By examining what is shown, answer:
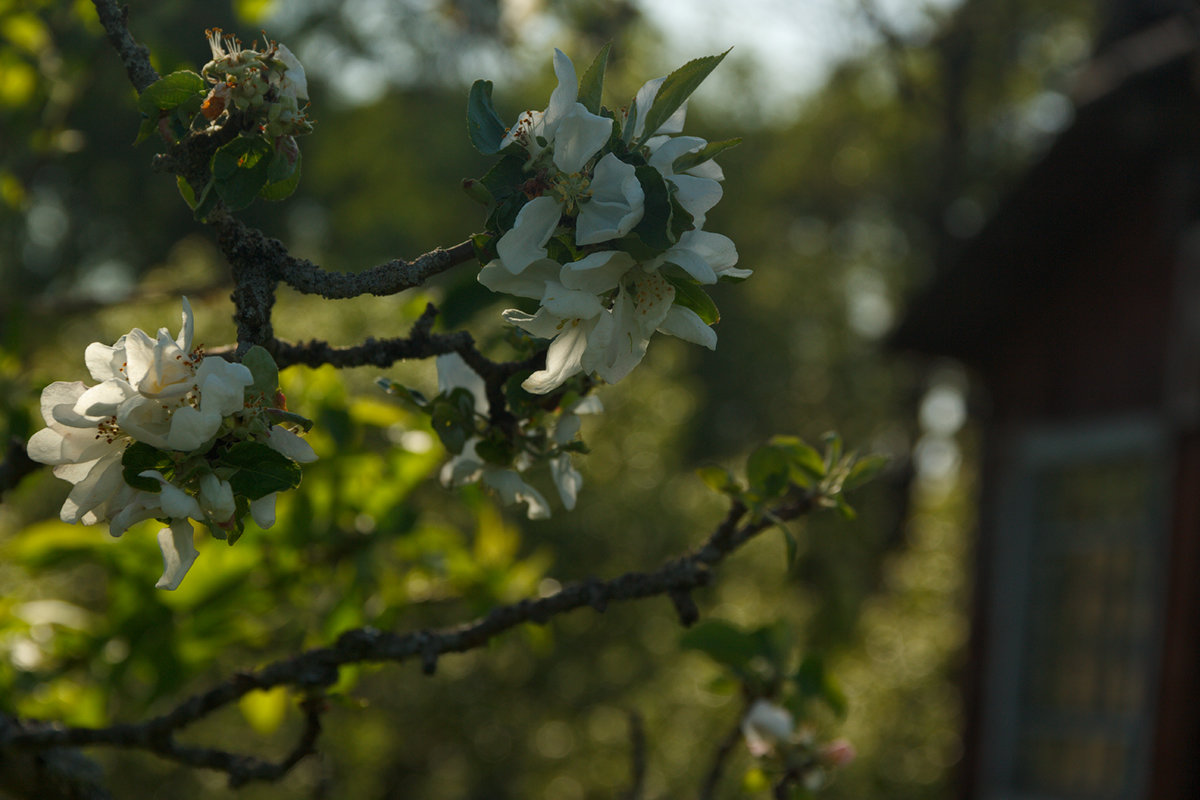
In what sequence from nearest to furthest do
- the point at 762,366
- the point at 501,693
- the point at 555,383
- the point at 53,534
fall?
the point at 555,383 → the point at 53,534 → the point at 501,693 → the point at 762,366

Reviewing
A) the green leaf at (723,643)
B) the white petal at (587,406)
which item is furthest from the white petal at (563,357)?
the green leaf at (723,643)

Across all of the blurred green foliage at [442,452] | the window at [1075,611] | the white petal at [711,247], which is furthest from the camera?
the window at [1075,611]

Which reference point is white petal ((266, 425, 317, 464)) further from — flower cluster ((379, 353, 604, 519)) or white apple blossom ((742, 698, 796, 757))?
white apple blossom ((742, 698, 796, 757))

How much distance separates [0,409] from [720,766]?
127 cm

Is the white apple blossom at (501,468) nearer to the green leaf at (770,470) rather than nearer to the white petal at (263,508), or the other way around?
the green leaf at (770,470)

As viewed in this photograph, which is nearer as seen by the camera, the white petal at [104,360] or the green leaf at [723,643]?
the white petal at [104,360]

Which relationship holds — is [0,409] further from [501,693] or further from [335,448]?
[501,693]

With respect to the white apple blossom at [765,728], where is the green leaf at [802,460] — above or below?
above

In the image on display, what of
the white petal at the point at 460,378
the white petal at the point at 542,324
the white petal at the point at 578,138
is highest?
the white petal at the point at 578,138

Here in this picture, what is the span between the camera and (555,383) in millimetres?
1006

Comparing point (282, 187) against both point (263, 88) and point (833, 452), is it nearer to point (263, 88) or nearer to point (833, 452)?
point (263, 88)

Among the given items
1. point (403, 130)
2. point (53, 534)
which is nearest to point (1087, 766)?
point (53, 534)

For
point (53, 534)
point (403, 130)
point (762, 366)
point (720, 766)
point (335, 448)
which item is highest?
point (403, 130)

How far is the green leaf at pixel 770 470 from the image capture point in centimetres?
136
